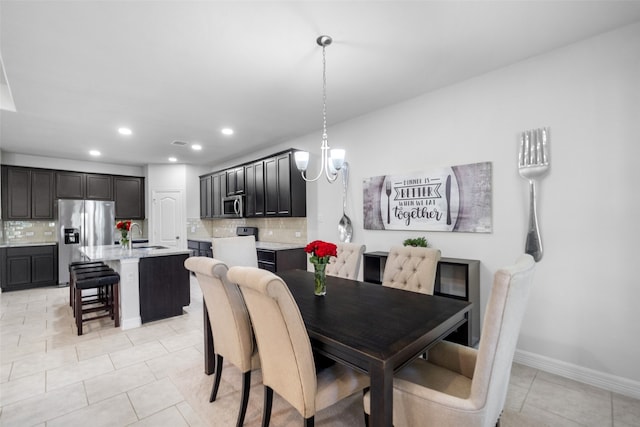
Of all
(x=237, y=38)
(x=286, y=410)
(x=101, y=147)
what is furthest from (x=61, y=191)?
(x=286, y=410)

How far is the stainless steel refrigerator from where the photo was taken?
555 cm

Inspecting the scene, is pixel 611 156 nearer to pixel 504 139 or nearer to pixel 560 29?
pixel 504 139

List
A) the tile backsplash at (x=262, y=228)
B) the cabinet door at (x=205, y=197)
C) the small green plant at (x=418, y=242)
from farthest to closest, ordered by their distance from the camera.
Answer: the cabinet door at (x=205, y=197) < the tile backsplash at (x=262, y=228) < the small green plant at (x=418, y=242)

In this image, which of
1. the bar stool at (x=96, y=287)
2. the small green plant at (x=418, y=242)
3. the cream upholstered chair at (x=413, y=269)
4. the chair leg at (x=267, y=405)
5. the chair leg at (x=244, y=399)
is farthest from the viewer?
the bar stool at (x=96, y=287)

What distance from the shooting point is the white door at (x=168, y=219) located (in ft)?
22.4

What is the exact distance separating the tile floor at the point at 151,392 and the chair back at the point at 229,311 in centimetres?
43

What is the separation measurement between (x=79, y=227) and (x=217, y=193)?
103 inches

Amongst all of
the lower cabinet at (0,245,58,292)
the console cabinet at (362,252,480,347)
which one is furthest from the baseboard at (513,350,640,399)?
the lower cabinet at (0,245,58,292)

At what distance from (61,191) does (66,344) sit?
4.27m

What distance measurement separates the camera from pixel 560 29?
2.16 meters

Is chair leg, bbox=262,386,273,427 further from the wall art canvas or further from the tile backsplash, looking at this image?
the tile backsplash

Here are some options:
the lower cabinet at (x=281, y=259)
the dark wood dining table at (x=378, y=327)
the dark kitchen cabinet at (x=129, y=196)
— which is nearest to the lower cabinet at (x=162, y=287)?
the lower cabinet at (x=281, y=259)

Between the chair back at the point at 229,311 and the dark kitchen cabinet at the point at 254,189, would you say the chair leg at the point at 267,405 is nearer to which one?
the chair back at the point at 229,311

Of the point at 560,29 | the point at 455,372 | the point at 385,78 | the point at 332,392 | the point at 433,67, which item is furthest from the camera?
the point at 385,78
